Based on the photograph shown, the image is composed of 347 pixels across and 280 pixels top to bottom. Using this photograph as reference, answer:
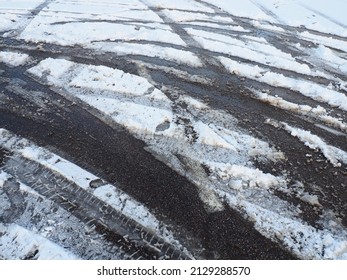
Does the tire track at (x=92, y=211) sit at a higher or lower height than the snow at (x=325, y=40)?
lower

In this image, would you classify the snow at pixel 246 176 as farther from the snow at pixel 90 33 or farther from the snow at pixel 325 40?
the snow at pixel 325 40

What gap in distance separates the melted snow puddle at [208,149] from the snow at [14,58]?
40 cm

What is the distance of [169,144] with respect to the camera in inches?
149

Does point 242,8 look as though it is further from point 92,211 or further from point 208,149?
point 92,211

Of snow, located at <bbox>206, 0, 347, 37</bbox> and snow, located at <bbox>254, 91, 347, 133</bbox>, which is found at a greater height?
snow, located at <bbox>206, 0, 347, 37</bbox>

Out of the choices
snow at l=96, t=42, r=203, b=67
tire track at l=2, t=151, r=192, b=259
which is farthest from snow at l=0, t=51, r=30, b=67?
tire track at l=2, t=151, r=192, b=259

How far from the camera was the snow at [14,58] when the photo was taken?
215 inches

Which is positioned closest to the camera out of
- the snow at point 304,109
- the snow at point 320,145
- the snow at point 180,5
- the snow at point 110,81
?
the snow at point 320,145

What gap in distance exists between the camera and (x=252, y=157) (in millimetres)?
3666

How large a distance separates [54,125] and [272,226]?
2.77 meters

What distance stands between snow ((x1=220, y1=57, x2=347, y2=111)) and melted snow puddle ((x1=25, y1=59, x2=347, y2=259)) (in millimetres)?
1420

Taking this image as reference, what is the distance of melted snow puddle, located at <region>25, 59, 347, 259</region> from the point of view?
287 centimetres

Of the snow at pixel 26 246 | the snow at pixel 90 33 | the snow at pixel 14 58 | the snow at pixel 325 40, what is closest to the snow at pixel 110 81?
the snow at pixel 14 58

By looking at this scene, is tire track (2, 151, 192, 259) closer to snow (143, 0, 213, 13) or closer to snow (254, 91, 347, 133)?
snow (254, 91, 347, 133)
